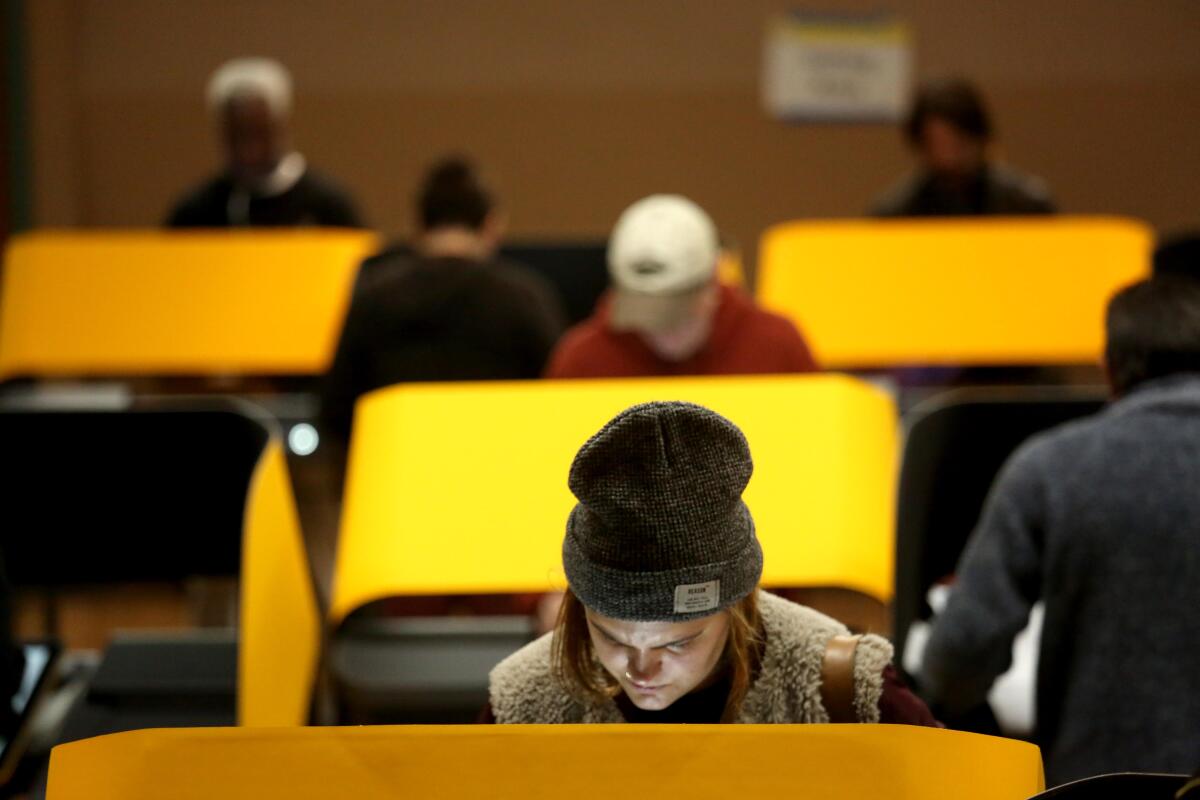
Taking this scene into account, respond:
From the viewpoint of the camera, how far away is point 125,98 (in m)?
6.71

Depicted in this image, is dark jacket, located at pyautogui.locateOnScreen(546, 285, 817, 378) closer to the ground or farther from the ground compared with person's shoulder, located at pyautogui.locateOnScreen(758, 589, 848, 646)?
closer to the ground

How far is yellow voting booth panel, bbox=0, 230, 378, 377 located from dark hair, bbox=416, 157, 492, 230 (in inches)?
15.3

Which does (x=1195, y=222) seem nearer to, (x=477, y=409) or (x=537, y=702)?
(x=477, y=409)

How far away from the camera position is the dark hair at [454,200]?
3.74 m

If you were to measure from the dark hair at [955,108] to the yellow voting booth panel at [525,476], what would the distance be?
241 centimetres

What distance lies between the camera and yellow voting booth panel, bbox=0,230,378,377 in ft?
13.1

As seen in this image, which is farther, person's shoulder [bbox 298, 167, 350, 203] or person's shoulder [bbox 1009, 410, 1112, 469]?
person's shoulder [bbox 298, 167, 350, 203]

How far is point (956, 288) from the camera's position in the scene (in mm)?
4082

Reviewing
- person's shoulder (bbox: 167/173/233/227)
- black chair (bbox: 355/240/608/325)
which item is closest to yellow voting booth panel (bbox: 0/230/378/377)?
person's shoulder (bbox: 167/173/233/227)

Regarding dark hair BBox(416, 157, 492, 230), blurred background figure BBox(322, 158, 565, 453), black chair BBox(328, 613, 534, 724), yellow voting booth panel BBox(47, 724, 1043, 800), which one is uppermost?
dark hair BBox(416, 157, 492, 230)

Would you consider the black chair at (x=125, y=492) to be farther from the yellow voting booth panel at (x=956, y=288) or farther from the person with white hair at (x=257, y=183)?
the person with white hair at (x=257, y=183)

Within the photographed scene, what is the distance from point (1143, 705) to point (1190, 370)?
0.43 meters

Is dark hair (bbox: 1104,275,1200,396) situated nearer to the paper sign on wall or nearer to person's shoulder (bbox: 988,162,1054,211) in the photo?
person's shoulder (bbox: 988,162,1054,211)

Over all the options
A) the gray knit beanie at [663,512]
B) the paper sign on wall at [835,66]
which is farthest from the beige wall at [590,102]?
the gray knit beanie at [663,512]
